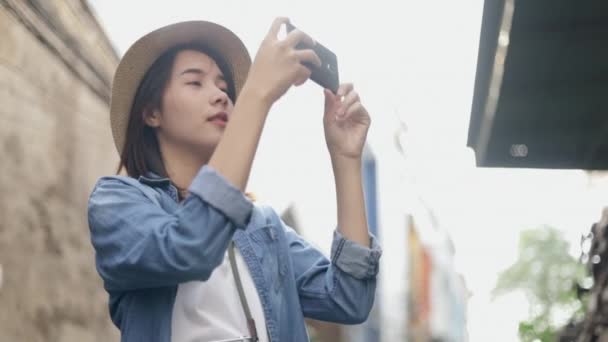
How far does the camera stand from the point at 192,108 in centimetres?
187

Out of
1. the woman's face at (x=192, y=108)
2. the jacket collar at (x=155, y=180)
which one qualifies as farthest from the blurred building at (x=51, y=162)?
the jacket collar at (x=155, y=180)

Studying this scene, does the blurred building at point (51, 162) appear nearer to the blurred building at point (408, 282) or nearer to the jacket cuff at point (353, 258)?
the jacket cuff at point (353, 258)

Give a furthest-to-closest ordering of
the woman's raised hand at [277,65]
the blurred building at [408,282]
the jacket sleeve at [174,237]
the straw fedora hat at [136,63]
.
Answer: the blurred building at [408,282]
the straw fedora hat at [136,63]
the woman's raised hand at [277,65]
the jacket sleeve at [174,237]

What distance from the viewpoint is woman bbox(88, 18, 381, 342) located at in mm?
1505

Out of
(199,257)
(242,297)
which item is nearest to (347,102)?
(242,297)

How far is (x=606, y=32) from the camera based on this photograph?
302 cm

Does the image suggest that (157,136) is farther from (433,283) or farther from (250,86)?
(433,283)

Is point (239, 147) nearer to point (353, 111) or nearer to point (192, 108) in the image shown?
point (192, 108)

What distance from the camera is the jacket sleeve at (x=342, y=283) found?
6.14ft

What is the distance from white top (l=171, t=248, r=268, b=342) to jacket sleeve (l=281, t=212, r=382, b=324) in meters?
0.24

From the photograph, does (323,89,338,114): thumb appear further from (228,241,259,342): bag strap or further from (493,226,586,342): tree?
(493,226,586,342): tree

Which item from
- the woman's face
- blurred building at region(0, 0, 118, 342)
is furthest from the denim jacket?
blurred building at region(0, 0, 118, 342)

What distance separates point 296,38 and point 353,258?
493 mm

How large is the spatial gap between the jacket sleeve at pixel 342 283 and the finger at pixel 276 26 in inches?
18.8
